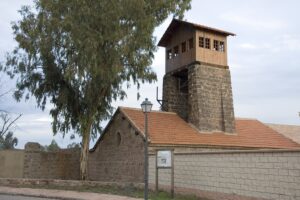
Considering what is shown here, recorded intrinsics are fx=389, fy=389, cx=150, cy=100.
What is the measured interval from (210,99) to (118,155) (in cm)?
788

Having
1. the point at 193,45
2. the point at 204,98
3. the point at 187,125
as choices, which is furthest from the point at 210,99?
the point at 193,45

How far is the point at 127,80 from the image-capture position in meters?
25.8

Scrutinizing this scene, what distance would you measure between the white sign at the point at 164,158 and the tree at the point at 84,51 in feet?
22.3

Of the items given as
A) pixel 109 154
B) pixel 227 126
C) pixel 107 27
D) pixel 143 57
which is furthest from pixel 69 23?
pixel 227 126

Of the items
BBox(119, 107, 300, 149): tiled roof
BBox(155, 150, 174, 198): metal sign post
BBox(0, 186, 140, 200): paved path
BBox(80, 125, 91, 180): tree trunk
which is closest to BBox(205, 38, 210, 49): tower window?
BBox(119, 107, 300, 149): tiled roof

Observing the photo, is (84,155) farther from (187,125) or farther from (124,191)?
(187,125)

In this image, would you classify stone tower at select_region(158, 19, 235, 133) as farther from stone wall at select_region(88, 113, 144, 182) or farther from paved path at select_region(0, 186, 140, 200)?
paved path at select_region(0, 186, 140, 200)

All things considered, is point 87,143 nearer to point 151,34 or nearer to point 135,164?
point 135,164

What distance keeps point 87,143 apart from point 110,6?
30.4ft

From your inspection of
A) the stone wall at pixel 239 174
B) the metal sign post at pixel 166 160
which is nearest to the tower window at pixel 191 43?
the stone wall at pixel 239 174

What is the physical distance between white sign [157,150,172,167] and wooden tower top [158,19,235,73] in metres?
11.4

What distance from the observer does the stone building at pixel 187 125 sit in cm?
2323

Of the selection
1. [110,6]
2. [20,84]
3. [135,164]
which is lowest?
[135,164]

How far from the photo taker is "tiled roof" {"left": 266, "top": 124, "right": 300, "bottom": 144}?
3344 centimetres
